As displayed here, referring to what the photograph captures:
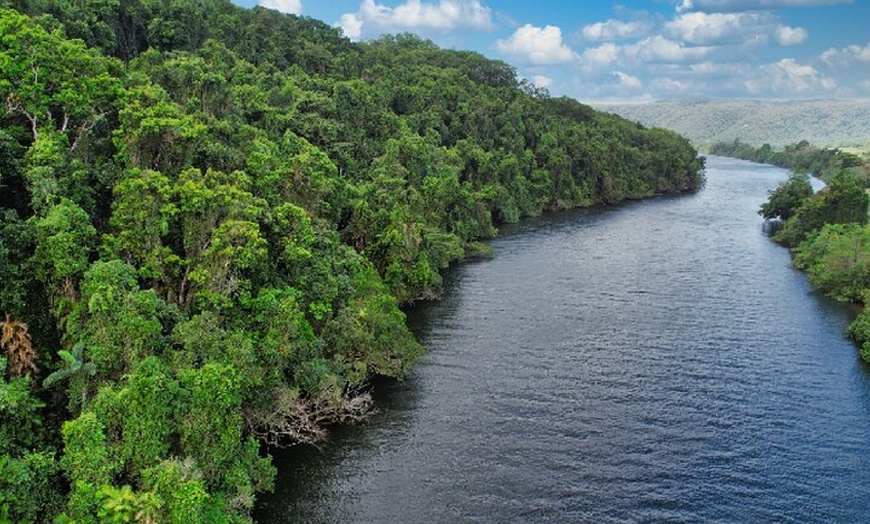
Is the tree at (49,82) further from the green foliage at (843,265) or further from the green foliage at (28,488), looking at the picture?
the green foliage at (843,265)

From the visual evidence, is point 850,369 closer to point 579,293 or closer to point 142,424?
point 579,293

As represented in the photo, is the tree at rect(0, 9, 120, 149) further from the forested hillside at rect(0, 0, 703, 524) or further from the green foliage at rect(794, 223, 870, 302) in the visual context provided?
the green foliage at rect(794, 223, 870, 302)

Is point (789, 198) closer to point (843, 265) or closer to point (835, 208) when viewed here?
point (835, 208)

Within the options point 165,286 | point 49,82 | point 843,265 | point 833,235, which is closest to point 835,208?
point 833,235

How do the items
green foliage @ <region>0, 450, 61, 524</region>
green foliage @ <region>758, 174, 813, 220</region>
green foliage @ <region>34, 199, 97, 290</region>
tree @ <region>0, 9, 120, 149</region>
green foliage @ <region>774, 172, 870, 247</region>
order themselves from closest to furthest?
1. green foliage @ <region>0, 450, 61, 524</region>
2. green foliage @ <region>34, 199, 97, 290</region>
3. tree @ <region>0, 9, 120, 149</region>
4. green foliage @ <region>774, 172, 870, 247</region>
5. green foliage @ <region>758, 174, 813, 220</region>

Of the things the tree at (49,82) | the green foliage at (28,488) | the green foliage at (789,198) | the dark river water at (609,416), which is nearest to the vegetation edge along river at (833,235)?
the green foliage at (789,198)

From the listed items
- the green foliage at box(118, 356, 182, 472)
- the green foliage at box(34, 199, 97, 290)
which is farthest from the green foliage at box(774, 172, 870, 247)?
the green foliage at box(34, 199, 97, 290)

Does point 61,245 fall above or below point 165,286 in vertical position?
above

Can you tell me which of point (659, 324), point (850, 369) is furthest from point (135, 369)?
point (850, 369)
